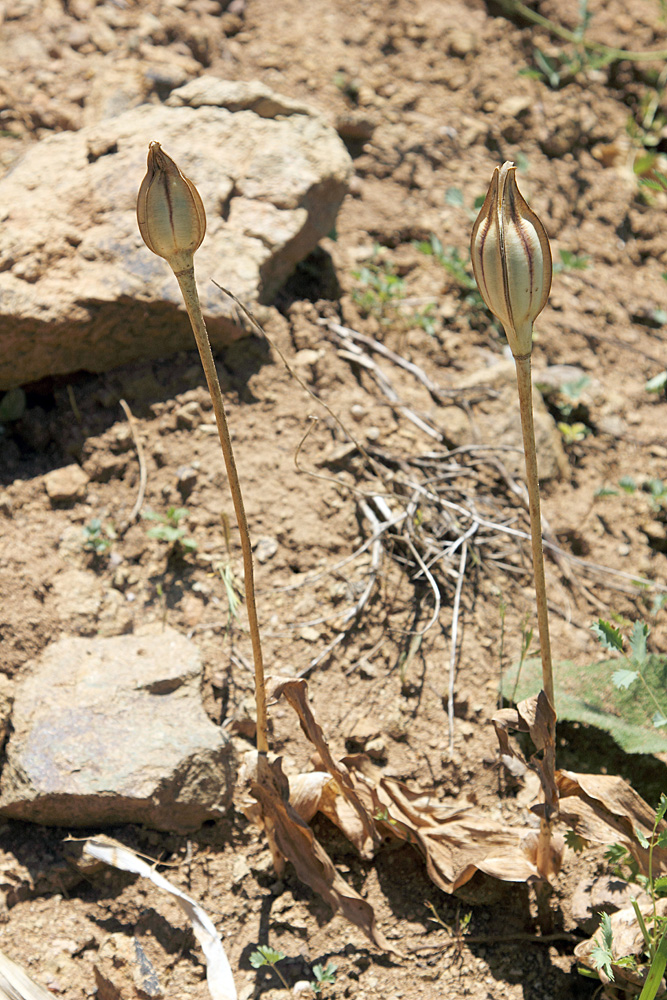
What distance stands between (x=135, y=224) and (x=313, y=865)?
1.76m

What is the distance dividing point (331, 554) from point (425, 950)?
3.11 ft

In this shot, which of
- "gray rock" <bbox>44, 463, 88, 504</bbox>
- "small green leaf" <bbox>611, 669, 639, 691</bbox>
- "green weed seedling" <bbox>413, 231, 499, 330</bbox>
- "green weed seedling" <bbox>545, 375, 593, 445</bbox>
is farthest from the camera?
"green weed seedling" <bbox>413, 231, 499, 330</bbox>

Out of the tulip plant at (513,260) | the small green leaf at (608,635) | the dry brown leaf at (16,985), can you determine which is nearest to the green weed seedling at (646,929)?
the small green leaf at (608,635)

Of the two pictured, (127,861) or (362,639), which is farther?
(362,639)

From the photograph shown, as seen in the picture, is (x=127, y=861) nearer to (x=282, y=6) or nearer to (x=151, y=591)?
(x=151, y=591)

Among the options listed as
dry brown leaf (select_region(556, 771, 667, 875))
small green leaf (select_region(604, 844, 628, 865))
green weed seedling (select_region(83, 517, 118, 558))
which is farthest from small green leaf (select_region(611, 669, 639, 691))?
green weed seedling (select_region(83, 517, 118, 558))

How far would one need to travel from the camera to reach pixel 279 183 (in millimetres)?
2492

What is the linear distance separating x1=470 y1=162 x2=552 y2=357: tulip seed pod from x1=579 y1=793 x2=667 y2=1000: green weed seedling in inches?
32.5

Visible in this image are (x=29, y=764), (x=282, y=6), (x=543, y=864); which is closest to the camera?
(x=543, y=864)

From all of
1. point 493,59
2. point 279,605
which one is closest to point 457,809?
point 279,605

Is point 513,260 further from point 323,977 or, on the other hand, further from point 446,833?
point 323,977

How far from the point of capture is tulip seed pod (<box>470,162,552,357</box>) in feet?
3.53

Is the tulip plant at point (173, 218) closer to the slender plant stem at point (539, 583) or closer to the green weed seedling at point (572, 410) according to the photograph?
the slender plant stem at point (539, 583)

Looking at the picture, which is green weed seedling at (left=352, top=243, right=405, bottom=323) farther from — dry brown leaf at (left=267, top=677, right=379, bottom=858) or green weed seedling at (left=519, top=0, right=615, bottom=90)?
dry brown leaf at (left=267, top=677, right=379, bottom=858)
